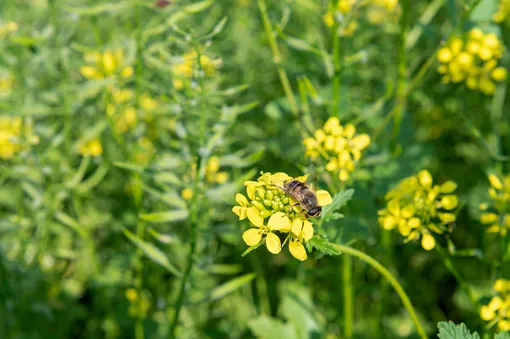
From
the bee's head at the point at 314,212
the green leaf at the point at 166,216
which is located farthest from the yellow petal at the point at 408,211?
the green leaf at the point at 166,216

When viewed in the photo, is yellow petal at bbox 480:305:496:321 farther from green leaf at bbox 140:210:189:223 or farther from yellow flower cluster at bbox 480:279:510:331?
green leaf at bbox 140:210:189:223

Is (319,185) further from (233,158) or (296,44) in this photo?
(296,44)

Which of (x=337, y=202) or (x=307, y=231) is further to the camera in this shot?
(x=337, y=202)

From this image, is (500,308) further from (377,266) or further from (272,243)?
(272,243)

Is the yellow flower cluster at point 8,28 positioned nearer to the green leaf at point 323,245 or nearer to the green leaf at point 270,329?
the green leaf at point 270,329

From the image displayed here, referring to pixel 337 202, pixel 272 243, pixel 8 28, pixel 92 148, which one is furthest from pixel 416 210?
pixel 8 28
